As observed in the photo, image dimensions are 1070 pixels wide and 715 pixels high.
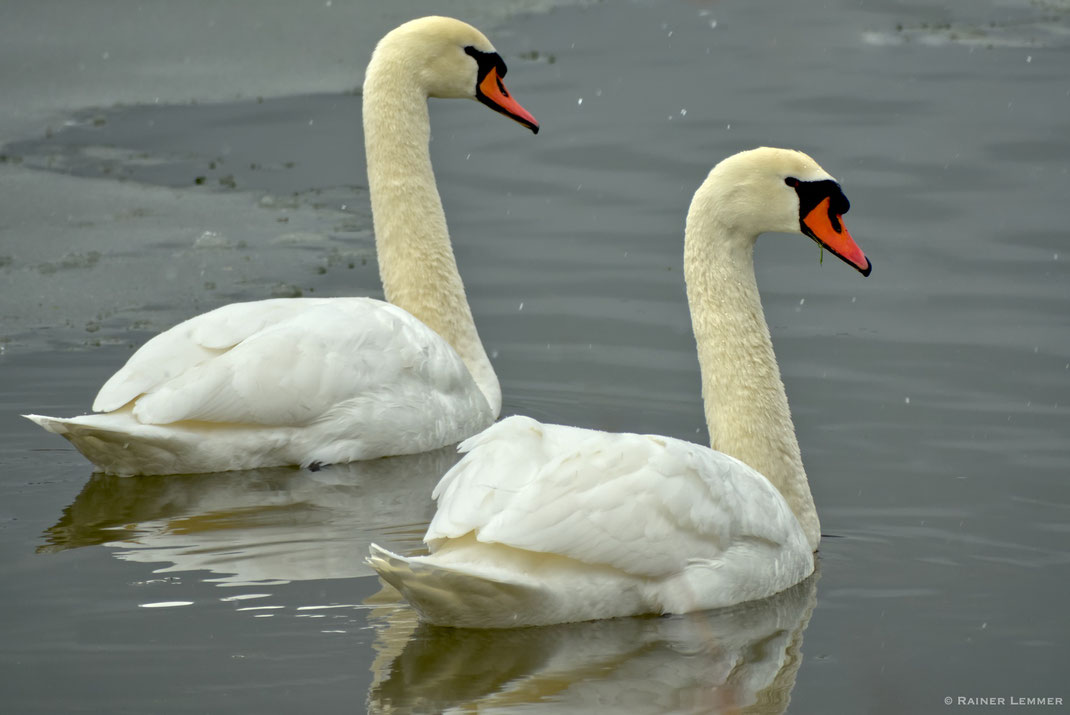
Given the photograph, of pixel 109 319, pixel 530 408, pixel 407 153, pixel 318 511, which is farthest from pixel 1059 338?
pixel 109 319

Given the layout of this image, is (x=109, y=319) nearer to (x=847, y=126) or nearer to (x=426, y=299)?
(x=426, y=299)

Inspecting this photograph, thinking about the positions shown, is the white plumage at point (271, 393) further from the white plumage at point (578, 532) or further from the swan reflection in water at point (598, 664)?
the white plumage at point (578, 532)

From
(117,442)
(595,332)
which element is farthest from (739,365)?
(595,332)

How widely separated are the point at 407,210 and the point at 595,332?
1246 mm

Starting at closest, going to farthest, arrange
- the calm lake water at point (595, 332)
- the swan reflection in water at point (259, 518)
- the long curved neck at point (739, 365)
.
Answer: the calm lake water at point (595, 332) < the swan reflection in water at point (259, 518) < the long curved neck at point (739, 365)

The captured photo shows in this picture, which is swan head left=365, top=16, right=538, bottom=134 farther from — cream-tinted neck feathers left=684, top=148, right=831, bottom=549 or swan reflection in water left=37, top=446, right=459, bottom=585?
cream-tinted neck feathers left=684, top=148, right=831, bottom=549

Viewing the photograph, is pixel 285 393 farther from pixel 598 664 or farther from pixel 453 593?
pixel 598 664

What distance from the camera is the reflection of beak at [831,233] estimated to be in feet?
22.7

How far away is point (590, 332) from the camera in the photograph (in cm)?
957

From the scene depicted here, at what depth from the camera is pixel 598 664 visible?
5.64 m

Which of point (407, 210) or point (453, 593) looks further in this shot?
point (407, 210)

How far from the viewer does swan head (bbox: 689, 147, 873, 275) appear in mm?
→ 6734

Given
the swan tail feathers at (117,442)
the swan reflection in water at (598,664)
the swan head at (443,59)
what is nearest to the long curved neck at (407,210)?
the swan head at (443,59)

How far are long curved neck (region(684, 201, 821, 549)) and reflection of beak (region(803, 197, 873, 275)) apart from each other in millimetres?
254
